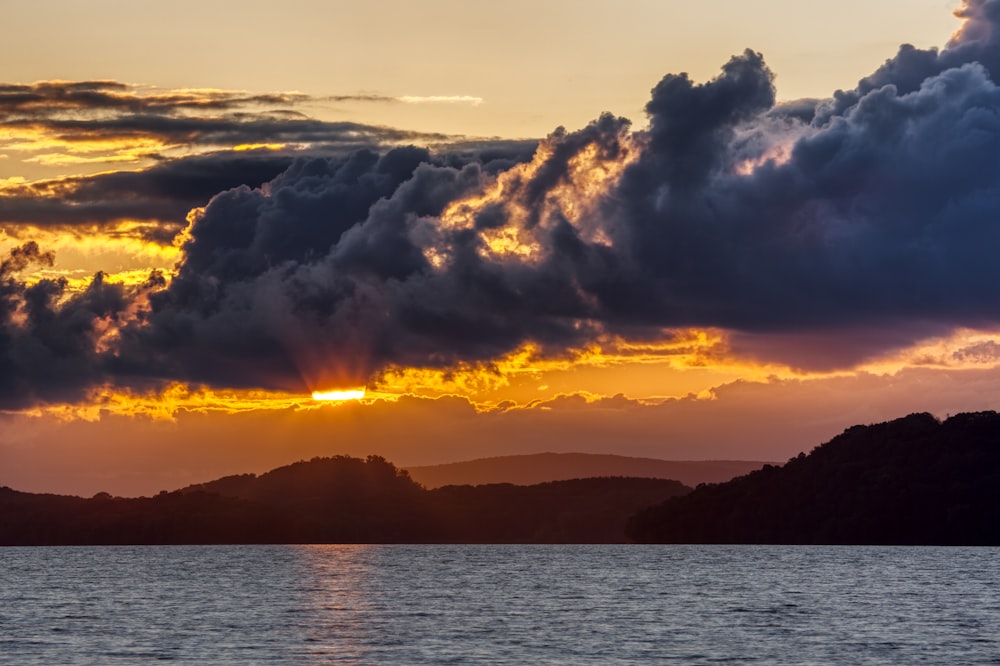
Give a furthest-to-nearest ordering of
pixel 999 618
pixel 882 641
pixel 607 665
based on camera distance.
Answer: pixel 999 618, pixel 882 641, pixel 607 665

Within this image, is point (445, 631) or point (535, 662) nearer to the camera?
point (535, 662)

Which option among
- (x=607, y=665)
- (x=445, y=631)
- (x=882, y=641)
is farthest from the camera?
(x=445, y=631)

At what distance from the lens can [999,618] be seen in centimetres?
18925

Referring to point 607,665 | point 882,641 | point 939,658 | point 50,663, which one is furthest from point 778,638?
point 50,663

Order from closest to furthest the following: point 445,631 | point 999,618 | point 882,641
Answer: point 882,641
point 445,631
point 999,618

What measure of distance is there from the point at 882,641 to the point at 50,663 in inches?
3300

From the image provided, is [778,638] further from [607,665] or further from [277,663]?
[277,663]

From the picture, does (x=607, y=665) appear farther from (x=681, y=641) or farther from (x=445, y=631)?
(x=445, y=631)

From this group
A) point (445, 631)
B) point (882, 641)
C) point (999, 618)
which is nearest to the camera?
point (882, 641)

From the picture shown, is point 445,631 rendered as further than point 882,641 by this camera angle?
Yes

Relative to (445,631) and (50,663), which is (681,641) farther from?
(50,663)

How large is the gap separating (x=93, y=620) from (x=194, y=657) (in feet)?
176

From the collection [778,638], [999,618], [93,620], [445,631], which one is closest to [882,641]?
[778,638]

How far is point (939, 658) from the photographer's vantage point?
144 metres
